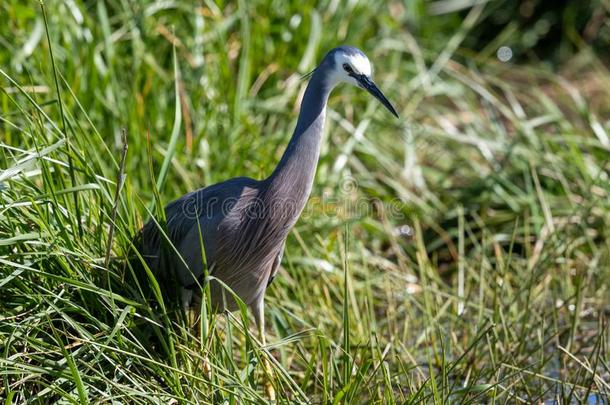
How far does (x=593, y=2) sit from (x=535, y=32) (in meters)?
0.46

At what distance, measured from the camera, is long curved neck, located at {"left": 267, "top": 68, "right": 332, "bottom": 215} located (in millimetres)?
2791

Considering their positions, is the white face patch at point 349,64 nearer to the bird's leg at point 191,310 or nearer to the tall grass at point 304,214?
the tall grass at point 304,214

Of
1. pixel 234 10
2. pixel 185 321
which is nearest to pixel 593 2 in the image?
pixel 234 10

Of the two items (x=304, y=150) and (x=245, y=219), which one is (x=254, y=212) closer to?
(x=245, y=219)

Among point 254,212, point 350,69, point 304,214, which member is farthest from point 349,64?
point 304,214

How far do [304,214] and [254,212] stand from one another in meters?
1.24

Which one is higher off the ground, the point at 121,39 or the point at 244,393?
the point at 121,39

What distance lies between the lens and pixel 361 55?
2797mm

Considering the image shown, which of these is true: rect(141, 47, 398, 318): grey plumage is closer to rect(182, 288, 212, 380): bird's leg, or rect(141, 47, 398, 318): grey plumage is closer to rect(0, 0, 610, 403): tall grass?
rect(182, 288, 212, 380): bird's leg

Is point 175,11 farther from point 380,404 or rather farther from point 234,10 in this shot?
point 380,404

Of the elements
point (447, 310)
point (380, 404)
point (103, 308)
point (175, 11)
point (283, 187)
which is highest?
point (175, 11)

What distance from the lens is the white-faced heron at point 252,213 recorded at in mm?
2793

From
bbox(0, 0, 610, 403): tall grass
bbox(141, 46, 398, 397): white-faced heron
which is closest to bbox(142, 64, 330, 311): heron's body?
bbox(141, 46, 398, 397): white-faced heron

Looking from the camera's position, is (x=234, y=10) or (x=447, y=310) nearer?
(x=447, y=310)
